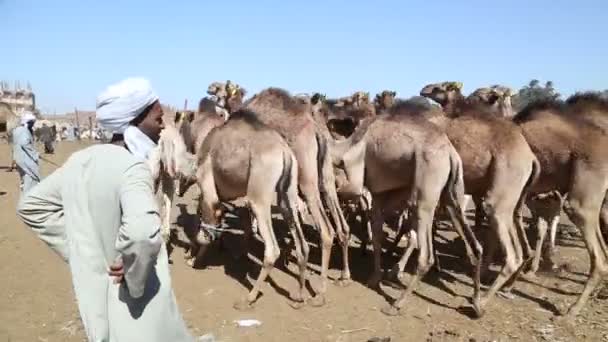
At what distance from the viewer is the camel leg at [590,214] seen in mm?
6285

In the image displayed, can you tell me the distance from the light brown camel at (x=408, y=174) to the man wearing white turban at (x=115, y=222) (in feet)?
14.0

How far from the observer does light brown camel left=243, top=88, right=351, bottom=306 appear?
7.32 meters

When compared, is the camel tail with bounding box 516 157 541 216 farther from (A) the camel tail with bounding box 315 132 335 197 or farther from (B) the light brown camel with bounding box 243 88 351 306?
(A) the camel tail with bounding box 315 132 335 197

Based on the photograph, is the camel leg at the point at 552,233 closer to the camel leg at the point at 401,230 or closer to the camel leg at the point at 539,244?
the camel leg at the point at 539,244

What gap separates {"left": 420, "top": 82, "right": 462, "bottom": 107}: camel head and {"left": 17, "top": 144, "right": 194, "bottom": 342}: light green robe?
295 inches

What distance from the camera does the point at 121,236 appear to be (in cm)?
224

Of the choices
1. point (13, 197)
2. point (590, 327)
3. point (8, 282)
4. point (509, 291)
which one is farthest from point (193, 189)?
point (590, 327)

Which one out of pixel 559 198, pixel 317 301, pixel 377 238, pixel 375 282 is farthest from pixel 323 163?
pixel 559 198

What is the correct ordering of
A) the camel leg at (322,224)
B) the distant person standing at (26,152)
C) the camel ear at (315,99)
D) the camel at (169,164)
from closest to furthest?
1. the camel leg at (322,224)
2. the camel at (169,164)
3. the distant person standing at (26,152)
4. the camel ear at (315,99)

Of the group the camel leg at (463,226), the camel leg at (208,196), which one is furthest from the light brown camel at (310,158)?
the camel leg at (463,226)

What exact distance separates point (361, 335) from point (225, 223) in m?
5.57

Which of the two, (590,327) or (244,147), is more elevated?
(244,147)

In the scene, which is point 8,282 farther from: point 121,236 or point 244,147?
point 121,236

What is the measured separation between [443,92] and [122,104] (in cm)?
763
